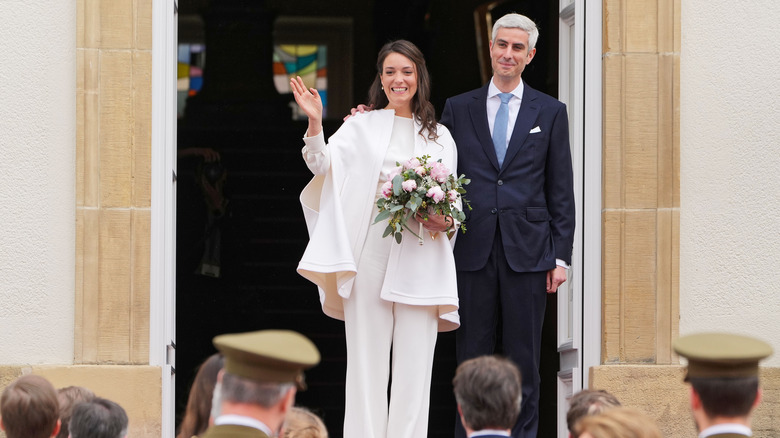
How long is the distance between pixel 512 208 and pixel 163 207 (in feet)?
6.56

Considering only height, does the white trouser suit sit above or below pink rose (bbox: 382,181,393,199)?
below

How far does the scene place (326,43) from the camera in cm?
1281

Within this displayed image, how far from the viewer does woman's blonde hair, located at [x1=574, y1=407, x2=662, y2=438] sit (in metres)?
3.92

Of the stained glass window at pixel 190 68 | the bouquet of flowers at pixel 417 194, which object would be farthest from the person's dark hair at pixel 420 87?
the stained glass window at pixel 190 68

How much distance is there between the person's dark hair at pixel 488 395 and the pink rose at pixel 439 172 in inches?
82.1

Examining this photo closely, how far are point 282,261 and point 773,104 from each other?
4805 mm

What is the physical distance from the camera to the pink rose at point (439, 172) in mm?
6211

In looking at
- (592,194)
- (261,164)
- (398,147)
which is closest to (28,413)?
(398,147)

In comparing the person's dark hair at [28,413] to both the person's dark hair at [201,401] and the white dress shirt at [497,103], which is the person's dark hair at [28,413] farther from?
the white dress shirt at [497,103]

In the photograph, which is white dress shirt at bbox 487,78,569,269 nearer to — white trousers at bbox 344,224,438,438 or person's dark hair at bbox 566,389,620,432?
white trousers at bbox 344,224,438,438

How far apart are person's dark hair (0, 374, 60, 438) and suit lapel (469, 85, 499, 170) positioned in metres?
2.94

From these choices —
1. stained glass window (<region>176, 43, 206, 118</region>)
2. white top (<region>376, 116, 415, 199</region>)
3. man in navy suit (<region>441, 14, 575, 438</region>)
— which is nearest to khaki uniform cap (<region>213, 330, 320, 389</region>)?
white top (<region>376, 116, 415, 199</region>)

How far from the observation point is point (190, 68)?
12250mm

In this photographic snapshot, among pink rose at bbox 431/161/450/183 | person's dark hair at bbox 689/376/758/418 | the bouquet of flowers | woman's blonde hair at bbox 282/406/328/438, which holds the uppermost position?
pink rose at bbox 431/161/450/183
